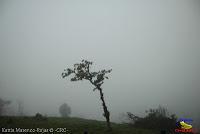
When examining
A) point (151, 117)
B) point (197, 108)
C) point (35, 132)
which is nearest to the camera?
point (35, 132)

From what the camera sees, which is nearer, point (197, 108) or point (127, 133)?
point (127, 133)

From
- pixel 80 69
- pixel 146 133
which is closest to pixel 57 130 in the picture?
pixel 80 69

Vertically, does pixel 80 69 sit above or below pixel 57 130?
above

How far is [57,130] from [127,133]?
13433 millimetres

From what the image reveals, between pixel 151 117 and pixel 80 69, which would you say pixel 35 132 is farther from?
pixel 151 117

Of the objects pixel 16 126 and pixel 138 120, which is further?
pixel 138 120

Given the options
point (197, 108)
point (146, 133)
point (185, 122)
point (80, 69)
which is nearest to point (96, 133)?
point (146, 133)

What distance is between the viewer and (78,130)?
126 feet

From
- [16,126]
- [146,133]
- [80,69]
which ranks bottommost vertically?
[146,133]

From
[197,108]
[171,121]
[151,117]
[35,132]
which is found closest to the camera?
[35,132]

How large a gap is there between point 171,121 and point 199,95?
14438 cm

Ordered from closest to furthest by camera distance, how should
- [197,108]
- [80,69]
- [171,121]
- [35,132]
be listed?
[35,132] < [80,69] < [171,121] < [197,108]

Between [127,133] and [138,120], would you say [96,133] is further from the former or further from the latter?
[138,120]

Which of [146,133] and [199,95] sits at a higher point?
[199,95]
